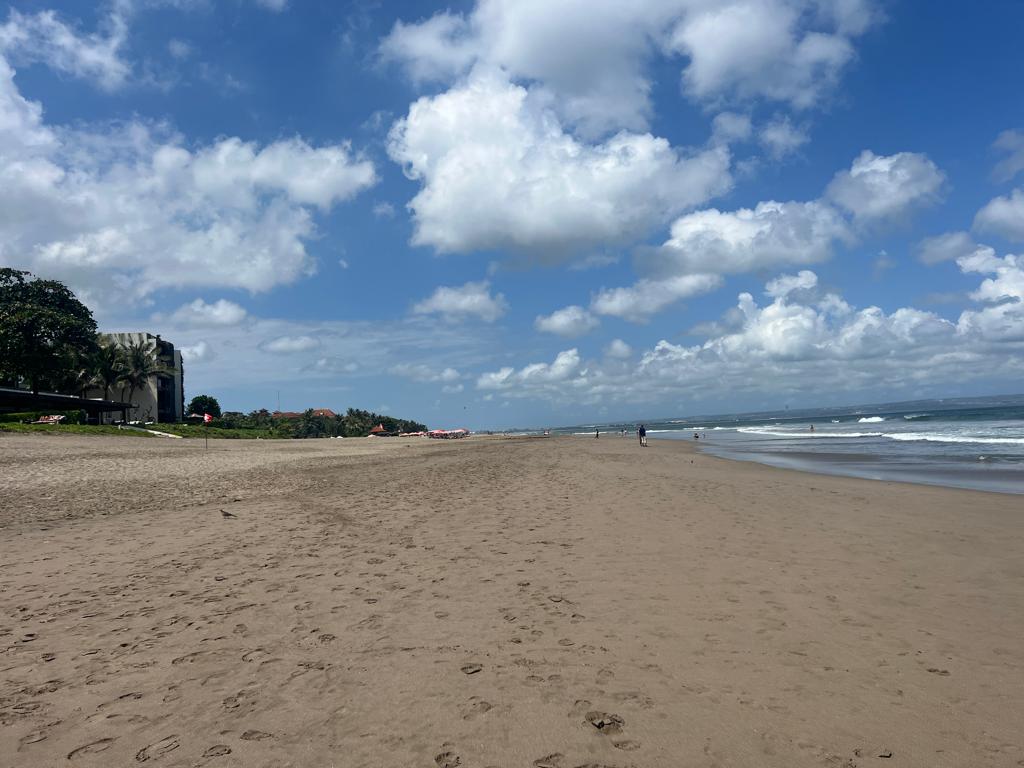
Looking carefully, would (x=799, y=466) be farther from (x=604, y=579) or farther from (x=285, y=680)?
(x=285, y=680)

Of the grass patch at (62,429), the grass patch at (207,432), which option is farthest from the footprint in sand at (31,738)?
the grass patch at (207,432)

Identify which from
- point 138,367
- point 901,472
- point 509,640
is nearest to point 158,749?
point 509,640

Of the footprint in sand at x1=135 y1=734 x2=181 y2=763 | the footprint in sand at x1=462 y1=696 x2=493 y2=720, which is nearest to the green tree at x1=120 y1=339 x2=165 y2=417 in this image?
the footprint in sand at x1=135 y1=734 x2=181 y2=763

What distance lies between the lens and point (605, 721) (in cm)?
434

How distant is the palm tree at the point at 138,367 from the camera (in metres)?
66.7

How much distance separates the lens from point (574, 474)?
22.6 m

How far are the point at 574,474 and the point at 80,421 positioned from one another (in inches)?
1825

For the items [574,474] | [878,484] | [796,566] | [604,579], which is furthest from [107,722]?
[878,484]

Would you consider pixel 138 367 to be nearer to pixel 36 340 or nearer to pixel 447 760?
pixel 36 340

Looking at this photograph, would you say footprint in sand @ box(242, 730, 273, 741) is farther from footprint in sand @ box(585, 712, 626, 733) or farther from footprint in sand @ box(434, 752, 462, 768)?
footprint in sand @ box(585, 712, 626, 733)

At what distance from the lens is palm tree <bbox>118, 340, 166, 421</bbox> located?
66744 mm

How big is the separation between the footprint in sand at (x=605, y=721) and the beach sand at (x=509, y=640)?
18mm

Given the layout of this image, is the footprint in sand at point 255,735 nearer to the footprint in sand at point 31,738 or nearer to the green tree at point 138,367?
the footprint in sand at point 31,738

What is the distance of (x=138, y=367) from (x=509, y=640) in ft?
249
